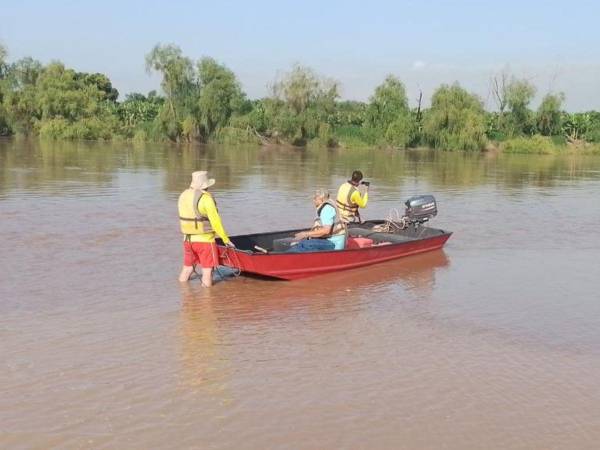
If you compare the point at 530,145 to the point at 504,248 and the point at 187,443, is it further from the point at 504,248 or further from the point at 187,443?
the point at 187,443

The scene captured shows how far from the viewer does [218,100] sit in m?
59.7

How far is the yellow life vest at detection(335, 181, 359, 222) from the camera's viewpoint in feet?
41.2

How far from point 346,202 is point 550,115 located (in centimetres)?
6042

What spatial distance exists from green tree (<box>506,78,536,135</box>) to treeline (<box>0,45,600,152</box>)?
98mm

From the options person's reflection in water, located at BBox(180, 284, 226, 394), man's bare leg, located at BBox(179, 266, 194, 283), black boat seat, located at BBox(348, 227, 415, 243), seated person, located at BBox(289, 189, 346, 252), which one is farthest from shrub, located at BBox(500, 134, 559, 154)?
person's reflection in water, located at BBox(180, 284, 226, 394)

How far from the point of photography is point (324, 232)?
10773 millimetres

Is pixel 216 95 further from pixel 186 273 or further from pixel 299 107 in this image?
pixel 186 273

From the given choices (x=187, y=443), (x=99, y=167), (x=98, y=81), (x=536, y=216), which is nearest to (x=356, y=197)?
(x=187, y=443)

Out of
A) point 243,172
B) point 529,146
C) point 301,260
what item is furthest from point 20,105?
point 301,260

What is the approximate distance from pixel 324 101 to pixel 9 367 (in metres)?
59.2

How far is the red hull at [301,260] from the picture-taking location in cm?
977

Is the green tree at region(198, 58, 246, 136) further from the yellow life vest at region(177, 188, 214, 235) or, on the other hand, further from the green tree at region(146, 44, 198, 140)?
the yellow life vest at region(177, 188, 214, 235)

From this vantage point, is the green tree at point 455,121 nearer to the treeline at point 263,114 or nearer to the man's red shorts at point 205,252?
the treeline at point 263,114

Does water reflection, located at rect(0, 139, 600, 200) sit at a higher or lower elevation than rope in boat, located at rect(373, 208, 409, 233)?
higher
